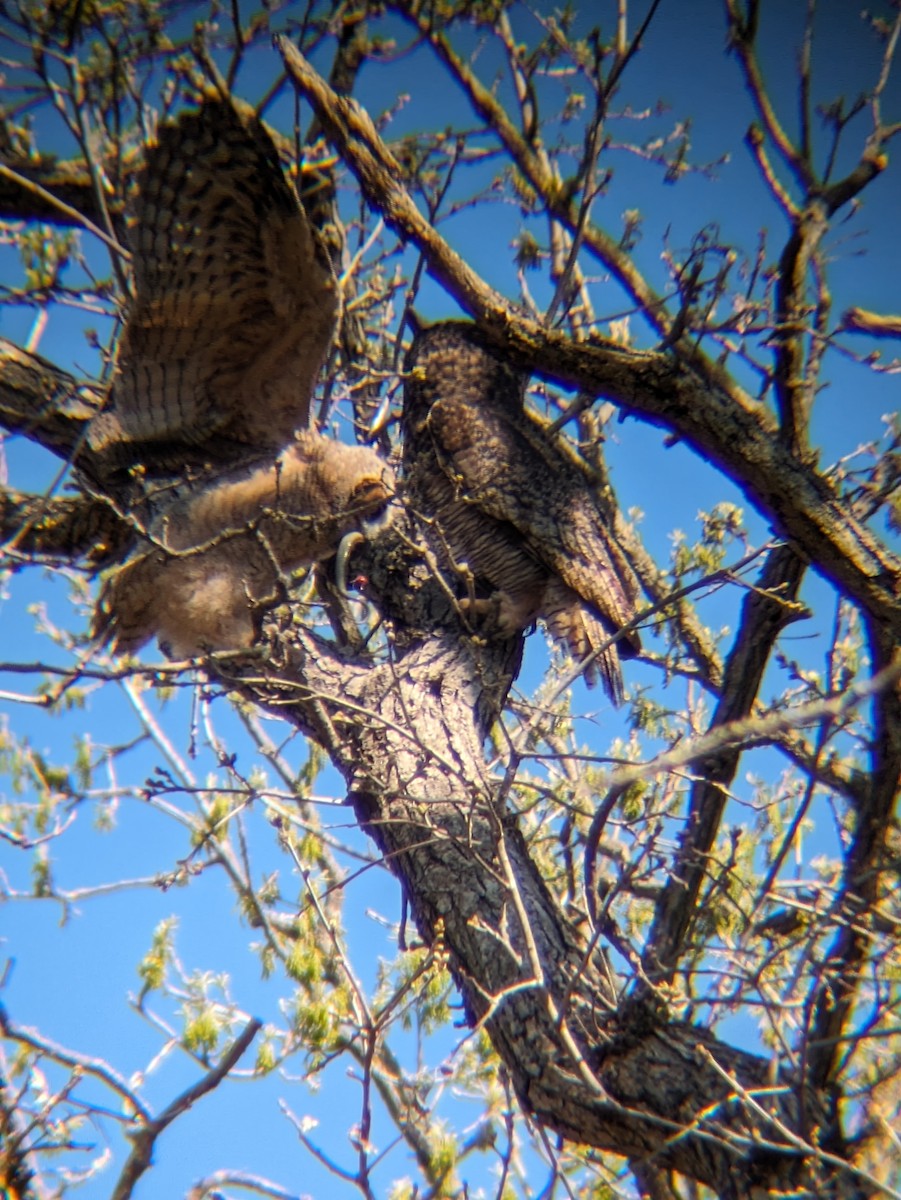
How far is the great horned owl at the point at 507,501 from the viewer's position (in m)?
4.38

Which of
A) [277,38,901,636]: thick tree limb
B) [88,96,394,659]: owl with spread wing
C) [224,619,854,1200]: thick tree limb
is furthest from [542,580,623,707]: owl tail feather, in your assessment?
[88,96,394,659]: owl with spread wing

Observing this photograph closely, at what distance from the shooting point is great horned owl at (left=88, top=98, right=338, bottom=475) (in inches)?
104

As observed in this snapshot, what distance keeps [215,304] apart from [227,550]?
0.89 meters

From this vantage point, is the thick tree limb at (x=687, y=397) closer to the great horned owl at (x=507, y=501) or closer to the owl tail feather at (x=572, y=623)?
the great horned owl at (x=507, y=501)

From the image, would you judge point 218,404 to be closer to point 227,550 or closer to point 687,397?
point 227,550

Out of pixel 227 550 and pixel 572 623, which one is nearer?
pixel 227 550

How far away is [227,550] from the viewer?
339cm

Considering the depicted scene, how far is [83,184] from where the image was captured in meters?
4.25

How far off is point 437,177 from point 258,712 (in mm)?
2924

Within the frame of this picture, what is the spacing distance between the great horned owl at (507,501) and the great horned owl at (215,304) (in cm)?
123

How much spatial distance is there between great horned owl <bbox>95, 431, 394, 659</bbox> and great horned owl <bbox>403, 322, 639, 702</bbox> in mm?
841

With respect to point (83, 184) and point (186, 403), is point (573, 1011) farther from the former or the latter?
point (83, 184)

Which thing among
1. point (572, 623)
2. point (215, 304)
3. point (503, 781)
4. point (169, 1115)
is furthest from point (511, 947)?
point (215, 304)

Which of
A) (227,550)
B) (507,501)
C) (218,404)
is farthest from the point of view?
(507,501)
